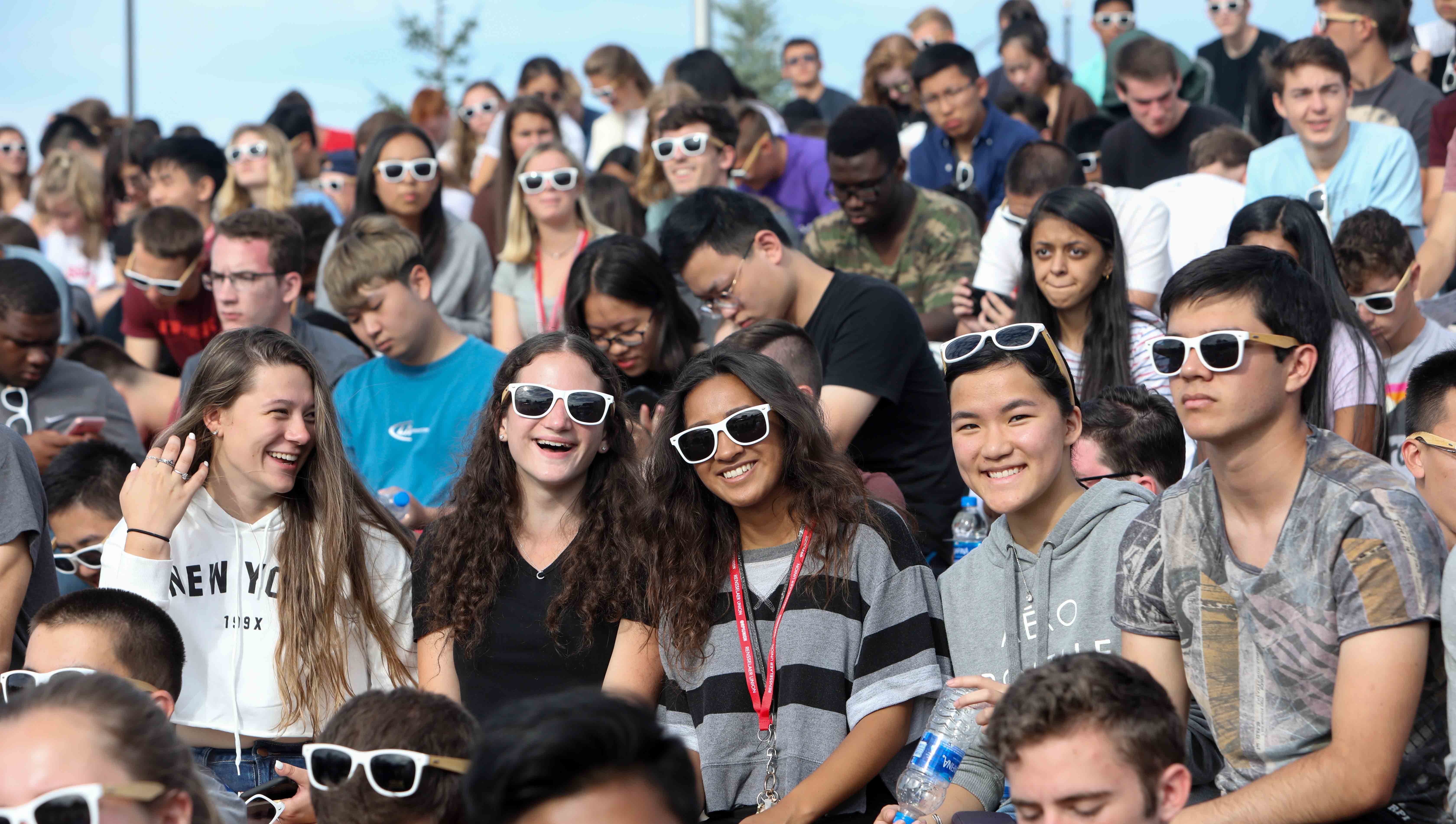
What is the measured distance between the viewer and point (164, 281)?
6.84 meters

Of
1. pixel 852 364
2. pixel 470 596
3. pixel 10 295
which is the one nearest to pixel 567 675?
pixel 470 596

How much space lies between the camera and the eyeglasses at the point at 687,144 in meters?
7.27

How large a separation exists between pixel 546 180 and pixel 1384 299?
3835mm

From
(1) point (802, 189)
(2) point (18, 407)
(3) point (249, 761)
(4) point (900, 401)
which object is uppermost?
(1) point (802, 189)

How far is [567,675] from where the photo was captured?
4.05 meters

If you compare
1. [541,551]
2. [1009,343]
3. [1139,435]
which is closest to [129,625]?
[541,551]

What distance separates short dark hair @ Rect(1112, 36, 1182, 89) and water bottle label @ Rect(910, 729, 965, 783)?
18.4 ft

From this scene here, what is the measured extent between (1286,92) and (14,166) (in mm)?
10034

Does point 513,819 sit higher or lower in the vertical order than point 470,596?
higher

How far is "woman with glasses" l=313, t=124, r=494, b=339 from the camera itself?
6965mm

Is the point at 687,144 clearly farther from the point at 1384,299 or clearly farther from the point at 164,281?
the point at 1384,299

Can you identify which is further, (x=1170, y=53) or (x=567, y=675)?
(x=1170, y=53)

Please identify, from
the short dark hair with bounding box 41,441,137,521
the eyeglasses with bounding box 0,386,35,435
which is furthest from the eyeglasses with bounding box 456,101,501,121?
the short dark hair with bounding box 41,441,137,521

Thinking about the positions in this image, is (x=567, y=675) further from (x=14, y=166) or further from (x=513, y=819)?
(x=14, y=166)
